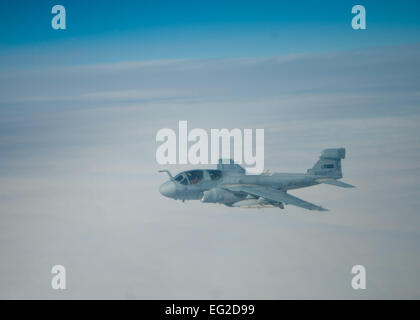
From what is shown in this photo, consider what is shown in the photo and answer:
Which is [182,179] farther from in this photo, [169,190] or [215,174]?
[215,174]

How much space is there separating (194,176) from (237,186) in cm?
309

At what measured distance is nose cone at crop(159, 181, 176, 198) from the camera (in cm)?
4956

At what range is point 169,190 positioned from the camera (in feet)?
163

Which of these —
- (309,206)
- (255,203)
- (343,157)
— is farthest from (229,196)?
(343,157)

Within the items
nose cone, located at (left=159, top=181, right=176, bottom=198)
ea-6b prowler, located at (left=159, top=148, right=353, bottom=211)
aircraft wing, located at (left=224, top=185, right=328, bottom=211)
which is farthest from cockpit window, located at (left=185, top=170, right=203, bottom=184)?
aircraft wing, located at (left=224, top=185, right=328, bottom=211)

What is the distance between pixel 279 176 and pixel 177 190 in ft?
24.7

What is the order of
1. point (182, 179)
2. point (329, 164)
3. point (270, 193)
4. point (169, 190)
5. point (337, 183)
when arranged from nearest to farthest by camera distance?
point (270, 193)
point (169, 190)
point (182, 179)
point (337, 183)
point (329, 164)

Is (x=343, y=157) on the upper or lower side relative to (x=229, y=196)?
upper

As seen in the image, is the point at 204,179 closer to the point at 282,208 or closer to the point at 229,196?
the point at 229,196

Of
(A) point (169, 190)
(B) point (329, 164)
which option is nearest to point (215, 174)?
(A) point (169, 190)

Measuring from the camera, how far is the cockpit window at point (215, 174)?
50469 millimetres

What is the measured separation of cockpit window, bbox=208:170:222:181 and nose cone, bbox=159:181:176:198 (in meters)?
2.83
